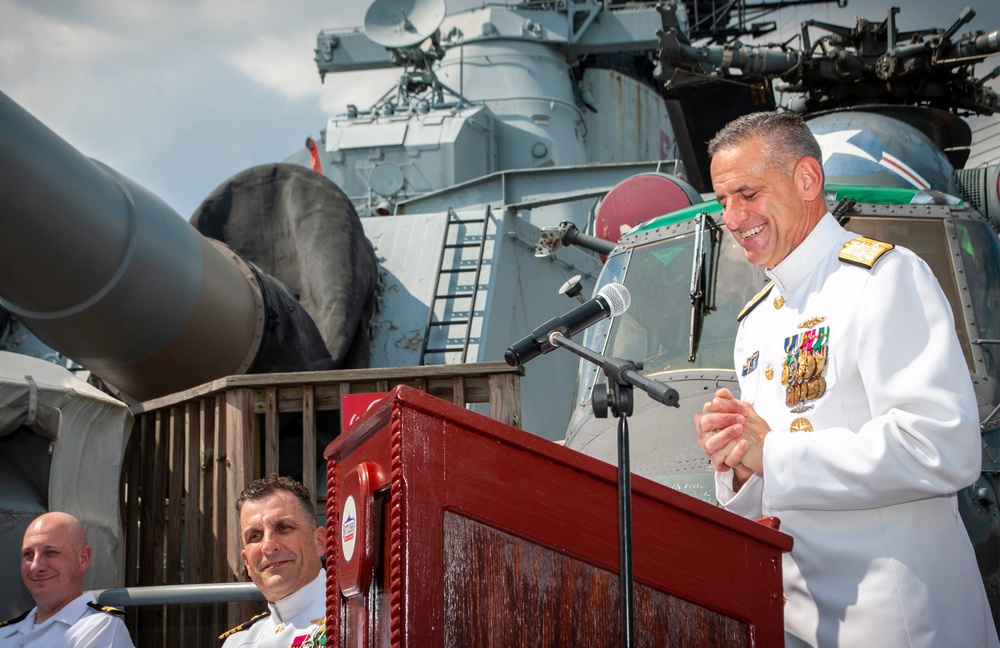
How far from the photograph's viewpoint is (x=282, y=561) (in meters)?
3.97

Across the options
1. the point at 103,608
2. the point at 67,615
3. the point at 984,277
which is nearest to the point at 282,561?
the point at 103,608

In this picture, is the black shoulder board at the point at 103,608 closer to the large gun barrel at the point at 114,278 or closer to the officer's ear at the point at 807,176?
the large gun barrel at the point at 114,278

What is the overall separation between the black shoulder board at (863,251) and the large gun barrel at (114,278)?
13.6 feet

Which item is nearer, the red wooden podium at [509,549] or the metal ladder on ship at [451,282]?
the red wooden podium at [509,549]

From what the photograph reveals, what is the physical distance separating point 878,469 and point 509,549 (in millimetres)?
785

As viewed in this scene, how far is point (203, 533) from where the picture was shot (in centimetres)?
595

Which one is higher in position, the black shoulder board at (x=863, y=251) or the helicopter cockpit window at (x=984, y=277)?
the helicopter cockpit window at (x=984, y=277)

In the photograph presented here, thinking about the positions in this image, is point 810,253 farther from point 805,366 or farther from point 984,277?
point 984,277

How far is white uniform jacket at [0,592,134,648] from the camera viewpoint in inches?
171

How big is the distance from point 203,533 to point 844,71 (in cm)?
507

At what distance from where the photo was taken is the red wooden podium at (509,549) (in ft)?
6.34

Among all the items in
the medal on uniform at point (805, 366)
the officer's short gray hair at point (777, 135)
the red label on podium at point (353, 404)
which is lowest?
the medal on uniform at point (805, 366)

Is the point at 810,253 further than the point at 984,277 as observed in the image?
No

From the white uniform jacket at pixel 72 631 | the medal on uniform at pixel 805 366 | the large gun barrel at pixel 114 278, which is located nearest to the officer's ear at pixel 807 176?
the medal on uniform at pixel 805 366
